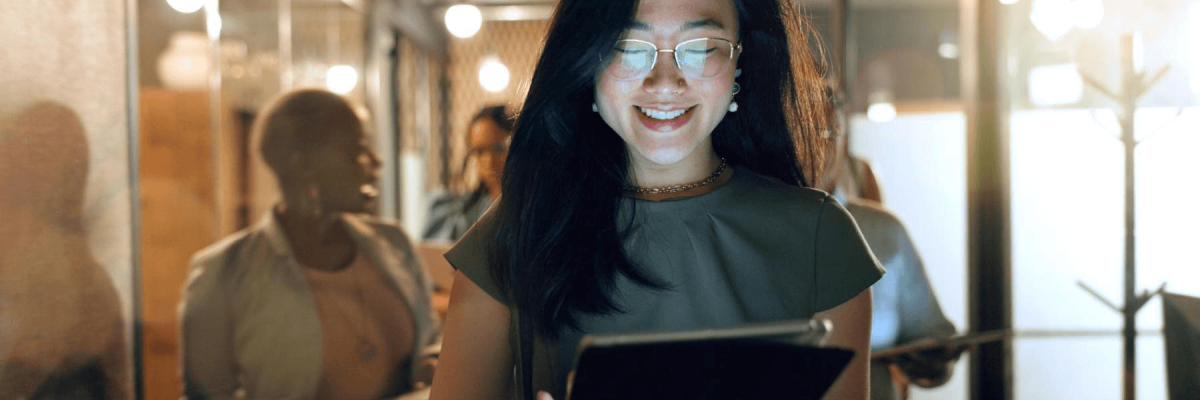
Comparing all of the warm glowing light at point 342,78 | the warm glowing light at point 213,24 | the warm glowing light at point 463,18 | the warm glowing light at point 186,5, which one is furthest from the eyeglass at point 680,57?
the warm glowing light at point 463,18

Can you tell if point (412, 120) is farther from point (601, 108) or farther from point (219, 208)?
point (601, 108)

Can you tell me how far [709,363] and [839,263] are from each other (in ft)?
1.32

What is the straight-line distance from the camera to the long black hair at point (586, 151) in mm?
1376

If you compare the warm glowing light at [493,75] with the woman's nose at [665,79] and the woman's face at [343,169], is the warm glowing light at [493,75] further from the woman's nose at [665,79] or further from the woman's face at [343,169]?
the woman's nose at [665,79]

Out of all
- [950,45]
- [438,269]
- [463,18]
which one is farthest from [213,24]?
[950,45]

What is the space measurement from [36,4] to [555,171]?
0.90 m

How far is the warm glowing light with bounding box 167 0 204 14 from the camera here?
400cm

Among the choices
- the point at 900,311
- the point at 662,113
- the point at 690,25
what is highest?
the point at 690,25

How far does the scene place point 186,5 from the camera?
13.5 ft

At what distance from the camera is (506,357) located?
1447mm

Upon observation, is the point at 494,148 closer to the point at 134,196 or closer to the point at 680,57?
the point at 134,196

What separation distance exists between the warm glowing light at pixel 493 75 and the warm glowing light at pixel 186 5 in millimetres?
3913

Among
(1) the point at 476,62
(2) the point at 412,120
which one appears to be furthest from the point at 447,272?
(1) the point at 476,62

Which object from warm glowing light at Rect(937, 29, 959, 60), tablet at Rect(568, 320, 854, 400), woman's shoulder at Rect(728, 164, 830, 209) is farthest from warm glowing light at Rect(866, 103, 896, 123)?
tablet at Rect(568, 320, 854, 400)
